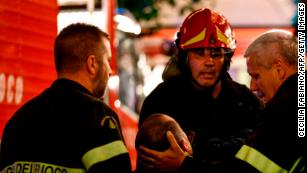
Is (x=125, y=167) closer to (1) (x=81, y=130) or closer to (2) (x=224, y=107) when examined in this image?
(1) (x=81, y=130)

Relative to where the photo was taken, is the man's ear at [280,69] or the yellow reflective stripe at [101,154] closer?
the yellow reflective stripe at [101,154]

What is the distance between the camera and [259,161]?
410cm

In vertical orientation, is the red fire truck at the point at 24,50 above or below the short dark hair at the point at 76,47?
below

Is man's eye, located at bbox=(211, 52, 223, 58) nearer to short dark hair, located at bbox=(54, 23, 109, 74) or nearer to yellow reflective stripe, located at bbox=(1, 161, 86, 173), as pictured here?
short dark hair, located at bbox=(54, 23, 109, 74)

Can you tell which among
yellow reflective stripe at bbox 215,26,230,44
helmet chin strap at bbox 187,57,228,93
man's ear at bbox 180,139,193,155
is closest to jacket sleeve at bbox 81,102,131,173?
man's ear at bbox 180,139,193,155

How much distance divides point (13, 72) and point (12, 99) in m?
0.20

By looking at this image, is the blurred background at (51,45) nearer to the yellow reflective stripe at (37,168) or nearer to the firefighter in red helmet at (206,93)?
the firefighter in red helmet at (206,93)

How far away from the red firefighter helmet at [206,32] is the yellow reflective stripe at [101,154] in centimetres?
156

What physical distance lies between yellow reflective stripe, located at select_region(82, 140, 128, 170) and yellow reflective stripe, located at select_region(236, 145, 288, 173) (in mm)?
625

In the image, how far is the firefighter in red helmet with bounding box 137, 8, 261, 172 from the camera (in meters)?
5.53

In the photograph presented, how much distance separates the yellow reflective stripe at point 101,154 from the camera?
4195 millimetres

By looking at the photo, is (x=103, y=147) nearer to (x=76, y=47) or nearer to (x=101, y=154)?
(x=101, y=154)

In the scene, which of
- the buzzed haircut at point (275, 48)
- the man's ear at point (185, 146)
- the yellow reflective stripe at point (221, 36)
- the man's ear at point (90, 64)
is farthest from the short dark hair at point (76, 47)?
the yellow reflective stripe at point (221, 36)

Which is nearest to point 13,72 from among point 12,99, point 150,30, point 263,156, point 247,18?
point 12,99
